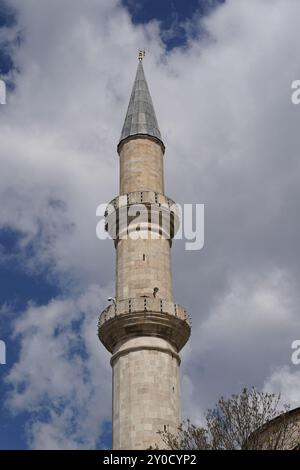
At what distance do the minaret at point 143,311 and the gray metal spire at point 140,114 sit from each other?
82 millimetres

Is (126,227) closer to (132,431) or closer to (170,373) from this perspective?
(170,373)

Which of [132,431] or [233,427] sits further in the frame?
[132,431]

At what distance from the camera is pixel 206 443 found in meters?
22.6

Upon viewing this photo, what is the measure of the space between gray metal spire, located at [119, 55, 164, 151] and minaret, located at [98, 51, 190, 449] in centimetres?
8

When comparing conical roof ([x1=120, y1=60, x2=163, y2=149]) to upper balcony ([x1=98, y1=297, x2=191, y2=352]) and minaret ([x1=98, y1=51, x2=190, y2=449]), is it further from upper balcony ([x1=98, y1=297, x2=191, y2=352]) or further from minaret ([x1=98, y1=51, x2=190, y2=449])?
upper balcony ([x1=98, y1=297, x2=191, y2=352])

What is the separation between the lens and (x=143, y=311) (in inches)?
1134

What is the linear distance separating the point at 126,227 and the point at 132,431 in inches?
328

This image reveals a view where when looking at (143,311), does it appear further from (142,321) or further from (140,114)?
(140,114)

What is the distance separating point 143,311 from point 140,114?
10.3 m

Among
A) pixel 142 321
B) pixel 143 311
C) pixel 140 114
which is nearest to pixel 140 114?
pixel 140 114

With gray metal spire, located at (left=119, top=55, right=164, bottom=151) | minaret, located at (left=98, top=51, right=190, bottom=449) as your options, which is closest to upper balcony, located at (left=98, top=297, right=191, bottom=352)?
minaret, located at (left=98, top=51, right=190, bottom=449)
